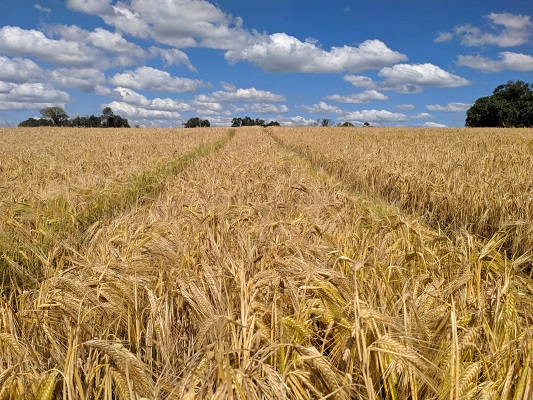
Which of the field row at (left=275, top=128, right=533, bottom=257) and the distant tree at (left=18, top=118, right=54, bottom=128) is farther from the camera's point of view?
the distant tree at (left=18, top=118, right=54, bottom=128)

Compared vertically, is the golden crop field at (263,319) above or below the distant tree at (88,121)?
below

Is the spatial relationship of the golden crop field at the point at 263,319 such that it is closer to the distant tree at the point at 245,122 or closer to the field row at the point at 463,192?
the field row at the point at 463,192

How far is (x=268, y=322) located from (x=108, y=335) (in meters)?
0.74

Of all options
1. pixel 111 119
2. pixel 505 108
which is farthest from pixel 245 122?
pixel 505 108

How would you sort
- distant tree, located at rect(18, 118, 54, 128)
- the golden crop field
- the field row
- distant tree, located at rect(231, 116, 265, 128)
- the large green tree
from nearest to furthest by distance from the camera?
1. the golden crop field
2. the field row
3. the large green tree
4. distant tree, located at rect(18, 118, 54, 128)
5. distant tree, located at rect(231, 116, 265, 128)

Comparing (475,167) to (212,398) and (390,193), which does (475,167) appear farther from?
(212,398)

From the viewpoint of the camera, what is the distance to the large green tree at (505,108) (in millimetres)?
62219

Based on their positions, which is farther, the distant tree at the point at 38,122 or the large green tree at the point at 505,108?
the distant tree at the point at 38,122

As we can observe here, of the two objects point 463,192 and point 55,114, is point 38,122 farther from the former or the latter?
point 463,192

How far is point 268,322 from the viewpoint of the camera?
1.76m

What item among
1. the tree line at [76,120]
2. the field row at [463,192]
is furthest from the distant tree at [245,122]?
the field row at [463,192]

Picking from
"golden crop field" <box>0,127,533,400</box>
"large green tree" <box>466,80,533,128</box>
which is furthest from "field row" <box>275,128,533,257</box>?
"large green tree" <box>466,80,533,128</box>

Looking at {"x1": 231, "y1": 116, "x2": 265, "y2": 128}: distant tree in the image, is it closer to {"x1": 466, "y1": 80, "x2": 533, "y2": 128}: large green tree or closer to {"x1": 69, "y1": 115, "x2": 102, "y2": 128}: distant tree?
{"x1": 69, "y1": 115, "x2": 102, "y2": 128}: distant tree

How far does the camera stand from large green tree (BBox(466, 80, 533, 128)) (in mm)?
62219
